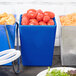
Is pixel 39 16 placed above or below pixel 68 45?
above

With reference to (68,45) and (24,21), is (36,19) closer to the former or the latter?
(24,21)

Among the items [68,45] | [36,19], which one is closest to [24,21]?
[36,19]

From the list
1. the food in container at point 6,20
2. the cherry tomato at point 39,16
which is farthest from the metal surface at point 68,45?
the food in container at point 6,20

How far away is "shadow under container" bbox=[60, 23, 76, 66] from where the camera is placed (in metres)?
0.82

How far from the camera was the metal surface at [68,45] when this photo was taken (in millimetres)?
816

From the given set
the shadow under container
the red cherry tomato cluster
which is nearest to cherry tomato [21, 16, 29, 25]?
the red cherry tomato cluster

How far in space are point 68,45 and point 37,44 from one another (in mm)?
128

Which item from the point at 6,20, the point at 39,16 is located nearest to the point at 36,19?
the point at 39,16

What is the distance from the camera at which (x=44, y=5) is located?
1.10 m

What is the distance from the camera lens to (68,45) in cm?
84

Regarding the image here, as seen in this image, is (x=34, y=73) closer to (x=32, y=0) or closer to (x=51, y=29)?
(x=51, y=29)

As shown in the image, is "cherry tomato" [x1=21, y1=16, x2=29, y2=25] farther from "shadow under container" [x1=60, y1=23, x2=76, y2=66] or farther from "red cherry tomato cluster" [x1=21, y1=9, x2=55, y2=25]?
"shadow under container" [x1=60, y1=23, x2=76, y2=66]

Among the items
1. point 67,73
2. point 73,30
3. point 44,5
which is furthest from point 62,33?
point 44,5

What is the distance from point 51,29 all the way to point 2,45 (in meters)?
0.21
